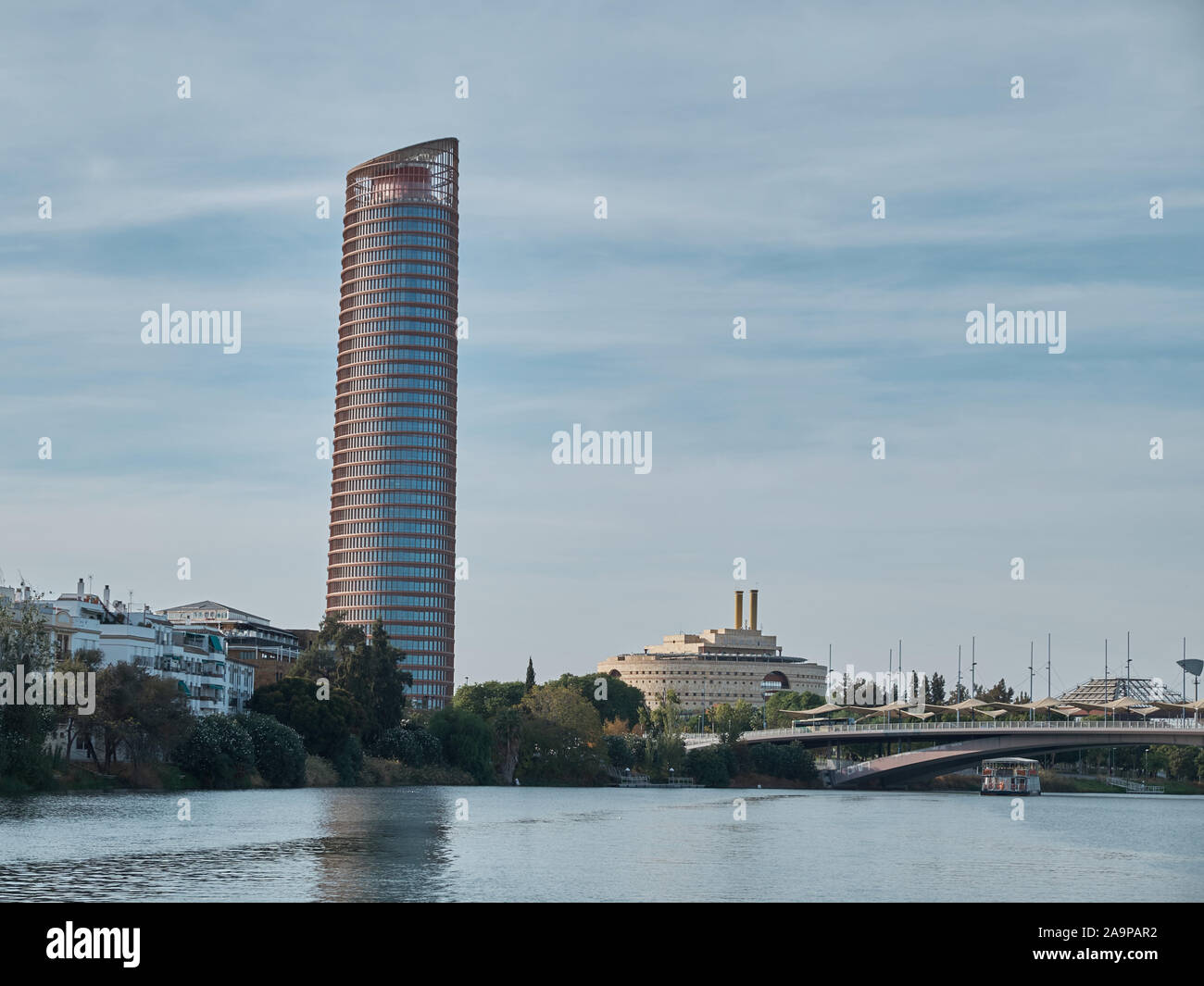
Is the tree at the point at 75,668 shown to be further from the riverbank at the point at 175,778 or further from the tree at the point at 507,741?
the tree at the point at 507,741

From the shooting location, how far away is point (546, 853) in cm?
7812

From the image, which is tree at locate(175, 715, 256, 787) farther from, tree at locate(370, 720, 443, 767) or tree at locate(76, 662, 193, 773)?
tree at locate(370, 720, 443, 767)

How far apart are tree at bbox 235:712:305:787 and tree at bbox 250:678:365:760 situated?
1065cm

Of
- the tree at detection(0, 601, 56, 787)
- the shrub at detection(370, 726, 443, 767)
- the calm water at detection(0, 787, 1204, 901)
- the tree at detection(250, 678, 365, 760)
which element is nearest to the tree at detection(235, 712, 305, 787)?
the tree at detection(250, 678, 365, 760)

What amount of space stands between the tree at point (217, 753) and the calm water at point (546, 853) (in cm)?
642

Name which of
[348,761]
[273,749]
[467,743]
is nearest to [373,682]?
[467,743]

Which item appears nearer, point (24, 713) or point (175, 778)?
point (24, 713)

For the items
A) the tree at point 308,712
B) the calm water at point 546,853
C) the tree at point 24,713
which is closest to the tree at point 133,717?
the tree at point 24,713

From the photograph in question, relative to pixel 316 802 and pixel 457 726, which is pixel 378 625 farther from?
pixel 316 802

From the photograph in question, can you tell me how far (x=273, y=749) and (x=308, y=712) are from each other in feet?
46.2

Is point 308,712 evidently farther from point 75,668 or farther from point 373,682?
point 75,668

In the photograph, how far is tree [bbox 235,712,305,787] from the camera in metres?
137

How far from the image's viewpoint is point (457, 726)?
18138cm
